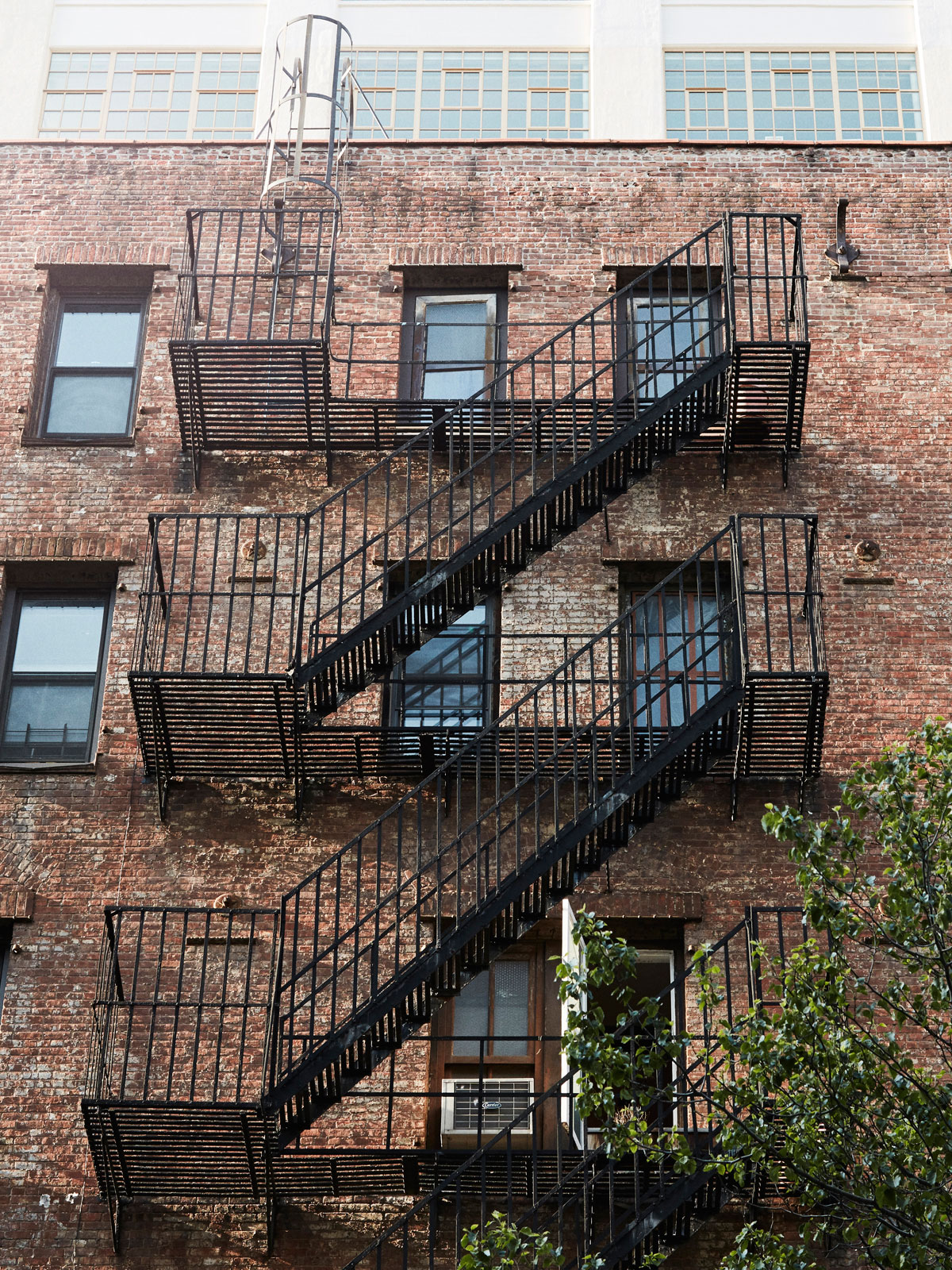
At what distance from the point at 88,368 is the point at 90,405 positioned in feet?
1.39

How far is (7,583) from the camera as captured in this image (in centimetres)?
1656

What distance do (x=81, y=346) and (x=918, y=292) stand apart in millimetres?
8408

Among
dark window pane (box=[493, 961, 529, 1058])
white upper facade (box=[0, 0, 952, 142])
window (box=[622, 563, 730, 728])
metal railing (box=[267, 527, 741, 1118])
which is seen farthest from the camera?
white upper facade (box=[0, 0, 952, 142])

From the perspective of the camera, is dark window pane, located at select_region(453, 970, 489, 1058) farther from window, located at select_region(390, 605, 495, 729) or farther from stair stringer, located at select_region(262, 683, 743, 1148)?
window, located at select_region(390, 605, 495, 729)

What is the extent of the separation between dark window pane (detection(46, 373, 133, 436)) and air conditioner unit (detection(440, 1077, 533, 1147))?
7370 mm

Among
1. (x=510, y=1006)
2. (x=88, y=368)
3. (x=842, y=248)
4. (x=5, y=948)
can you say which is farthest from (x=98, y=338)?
(x=510, y=1006)

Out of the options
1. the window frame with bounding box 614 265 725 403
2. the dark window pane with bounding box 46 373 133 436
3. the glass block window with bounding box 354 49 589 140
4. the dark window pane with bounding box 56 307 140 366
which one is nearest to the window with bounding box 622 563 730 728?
the window frame with bounding box 614 265 725 403

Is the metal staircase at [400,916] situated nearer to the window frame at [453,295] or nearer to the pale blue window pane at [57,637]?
the pale blue window pane at [57,637]

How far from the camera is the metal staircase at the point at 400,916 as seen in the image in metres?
12.8

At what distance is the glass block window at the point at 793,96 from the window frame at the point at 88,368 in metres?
8.96

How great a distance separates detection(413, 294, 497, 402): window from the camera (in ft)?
57.7

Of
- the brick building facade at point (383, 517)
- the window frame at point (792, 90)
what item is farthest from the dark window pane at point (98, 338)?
the window frame at point (792, 90)

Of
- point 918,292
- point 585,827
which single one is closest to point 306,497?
point 585,827

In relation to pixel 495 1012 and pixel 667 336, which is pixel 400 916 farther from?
pixel 667 336
